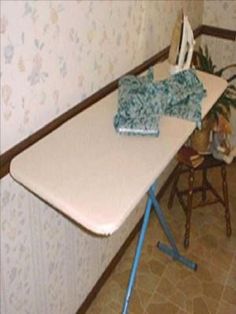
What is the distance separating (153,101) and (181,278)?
1087 millimetres

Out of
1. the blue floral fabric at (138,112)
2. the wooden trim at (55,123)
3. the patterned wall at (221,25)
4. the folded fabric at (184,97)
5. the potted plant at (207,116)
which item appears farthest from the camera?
the patterned wall at (221,25)

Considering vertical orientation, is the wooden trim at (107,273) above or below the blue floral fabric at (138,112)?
below

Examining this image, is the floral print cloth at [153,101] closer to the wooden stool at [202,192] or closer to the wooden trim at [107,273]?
the wooden stool at [202,192]

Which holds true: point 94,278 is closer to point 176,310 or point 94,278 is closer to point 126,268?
point 126,268

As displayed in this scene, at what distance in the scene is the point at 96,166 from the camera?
1.24 m

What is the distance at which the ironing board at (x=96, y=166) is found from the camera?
3.55ft

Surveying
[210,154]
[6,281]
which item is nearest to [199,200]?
[210,154]

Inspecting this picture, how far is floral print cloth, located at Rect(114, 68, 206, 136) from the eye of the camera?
1405mm

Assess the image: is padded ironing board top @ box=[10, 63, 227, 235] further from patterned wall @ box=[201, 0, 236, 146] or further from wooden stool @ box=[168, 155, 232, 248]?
patterned wall @ box=[201, 0, 236, 146]

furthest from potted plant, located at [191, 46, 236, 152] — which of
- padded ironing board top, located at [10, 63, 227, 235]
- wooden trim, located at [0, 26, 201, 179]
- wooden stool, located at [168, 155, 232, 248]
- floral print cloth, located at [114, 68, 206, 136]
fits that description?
padded ironing board top, located at [10, 63, 227, 235]

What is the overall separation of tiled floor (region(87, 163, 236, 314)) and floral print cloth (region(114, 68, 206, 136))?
0.96m

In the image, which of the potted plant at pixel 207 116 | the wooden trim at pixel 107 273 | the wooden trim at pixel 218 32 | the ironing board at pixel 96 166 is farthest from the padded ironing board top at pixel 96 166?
the wooden trim at pixel 218 32

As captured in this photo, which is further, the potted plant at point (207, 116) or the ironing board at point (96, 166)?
the potted plant at point (207, 116)

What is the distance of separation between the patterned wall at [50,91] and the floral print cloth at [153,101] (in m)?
0.17
